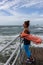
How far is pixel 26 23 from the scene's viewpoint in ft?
20.0

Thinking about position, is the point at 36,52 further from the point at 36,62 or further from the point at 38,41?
the point at 38,41

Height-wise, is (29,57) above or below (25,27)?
below

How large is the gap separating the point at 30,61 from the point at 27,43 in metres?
0.53

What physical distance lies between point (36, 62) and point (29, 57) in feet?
1.18

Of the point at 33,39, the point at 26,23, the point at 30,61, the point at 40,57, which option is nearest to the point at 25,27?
the point at 26,23

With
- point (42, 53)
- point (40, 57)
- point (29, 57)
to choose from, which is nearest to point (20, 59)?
point (29, 57)

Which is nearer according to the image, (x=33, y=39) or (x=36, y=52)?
(x=33, y=39)

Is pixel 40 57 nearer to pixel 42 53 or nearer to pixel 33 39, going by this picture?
pixel 42 53

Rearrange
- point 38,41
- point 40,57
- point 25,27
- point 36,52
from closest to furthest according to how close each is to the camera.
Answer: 1. point 38,41
2. point 25,27
3. point 40,57
4. point 36,52

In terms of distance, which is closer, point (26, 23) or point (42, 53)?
point (26, 23)

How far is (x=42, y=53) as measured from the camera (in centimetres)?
812

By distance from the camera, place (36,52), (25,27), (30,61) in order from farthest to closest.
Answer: (36,52) < (30,61) < (25,27)

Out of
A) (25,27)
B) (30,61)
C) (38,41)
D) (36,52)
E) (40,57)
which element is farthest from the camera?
(36,52)

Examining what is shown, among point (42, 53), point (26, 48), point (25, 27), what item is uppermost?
point (25, 27)
